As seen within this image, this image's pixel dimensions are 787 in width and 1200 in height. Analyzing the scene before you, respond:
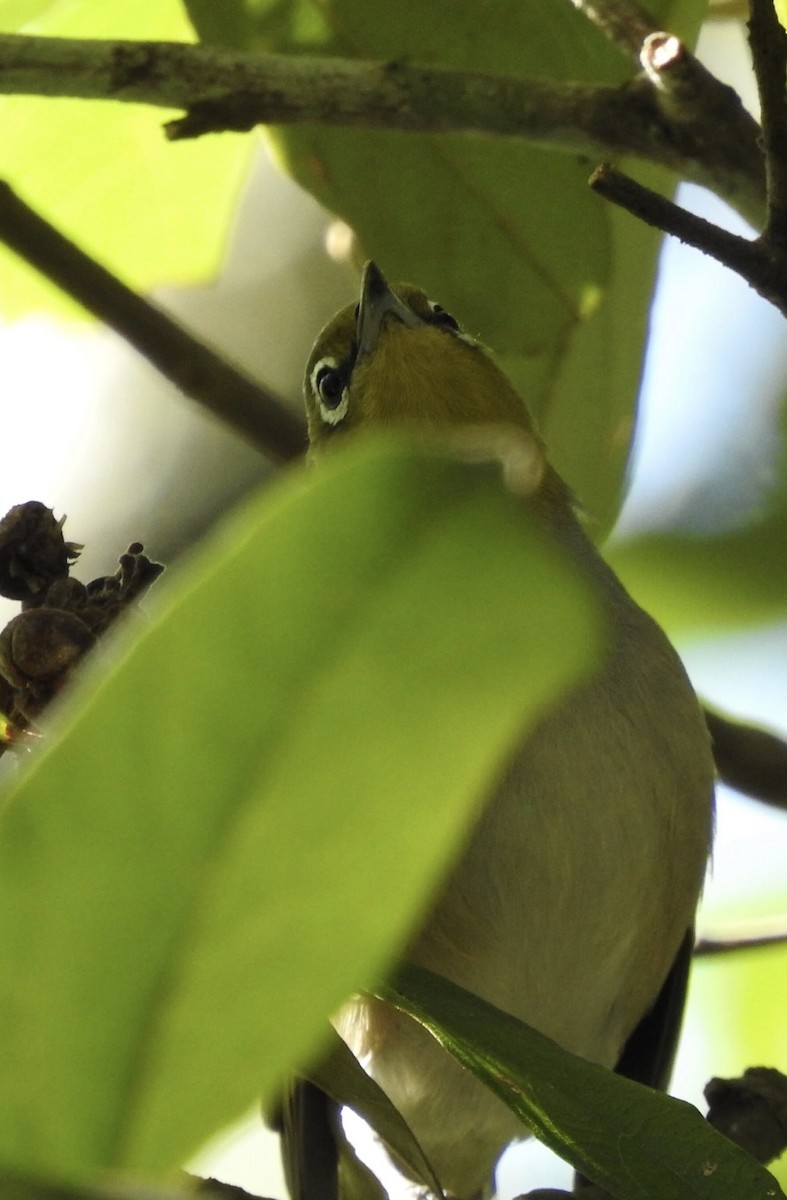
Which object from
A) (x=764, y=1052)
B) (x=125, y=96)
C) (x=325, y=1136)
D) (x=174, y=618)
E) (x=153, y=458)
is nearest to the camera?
(x=174, y=618)

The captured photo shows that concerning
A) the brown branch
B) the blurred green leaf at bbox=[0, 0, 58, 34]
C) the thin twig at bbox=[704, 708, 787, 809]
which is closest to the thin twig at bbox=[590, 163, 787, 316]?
the brown branch

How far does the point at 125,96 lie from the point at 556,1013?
5.91 feet

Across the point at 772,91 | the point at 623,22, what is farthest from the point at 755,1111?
the point at 623,22

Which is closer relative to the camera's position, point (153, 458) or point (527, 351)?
point (527, 351)

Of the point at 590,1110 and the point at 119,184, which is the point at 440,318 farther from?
the point at 590,1110

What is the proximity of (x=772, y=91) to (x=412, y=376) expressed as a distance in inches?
65.6

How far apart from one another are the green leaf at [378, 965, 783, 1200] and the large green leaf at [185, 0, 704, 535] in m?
1.85

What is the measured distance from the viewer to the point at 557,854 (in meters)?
2.59

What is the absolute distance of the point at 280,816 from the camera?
2.41ft

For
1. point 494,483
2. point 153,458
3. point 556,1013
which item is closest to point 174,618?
point 494,483

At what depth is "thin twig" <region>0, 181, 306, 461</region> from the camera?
283 centimetres

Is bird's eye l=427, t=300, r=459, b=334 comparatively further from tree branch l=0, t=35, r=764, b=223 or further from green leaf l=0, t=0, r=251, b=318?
tree branch l=0, t=35, r=764, b=223

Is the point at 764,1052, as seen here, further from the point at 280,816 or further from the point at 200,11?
the point at 280,816

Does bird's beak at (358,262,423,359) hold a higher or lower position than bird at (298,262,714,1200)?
higher
